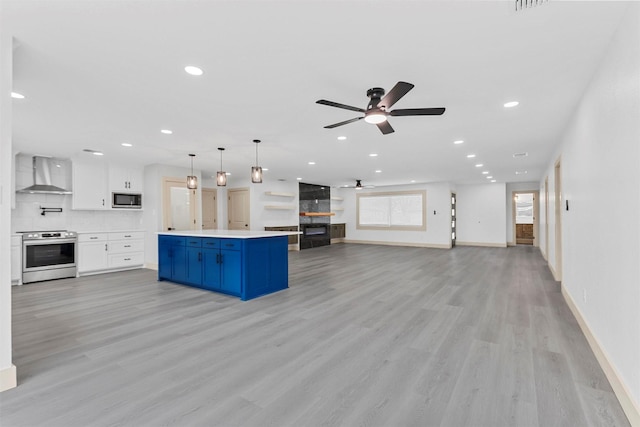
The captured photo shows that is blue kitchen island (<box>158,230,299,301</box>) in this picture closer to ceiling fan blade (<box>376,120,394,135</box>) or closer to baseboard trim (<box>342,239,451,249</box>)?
ceiling fan blade (<box>376,120,394,135</box>)

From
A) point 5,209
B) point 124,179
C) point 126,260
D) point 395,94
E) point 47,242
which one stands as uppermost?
point 395,94

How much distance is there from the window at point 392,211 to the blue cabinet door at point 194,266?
845cm

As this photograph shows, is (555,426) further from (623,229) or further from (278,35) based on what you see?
(278,35)

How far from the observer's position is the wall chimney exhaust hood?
5.98 metres

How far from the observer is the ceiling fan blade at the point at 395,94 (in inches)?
91.0

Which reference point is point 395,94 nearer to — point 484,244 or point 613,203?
point 613,203

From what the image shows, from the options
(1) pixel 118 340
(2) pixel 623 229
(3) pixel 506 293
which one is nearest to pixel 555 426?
(2) pixel 623 229

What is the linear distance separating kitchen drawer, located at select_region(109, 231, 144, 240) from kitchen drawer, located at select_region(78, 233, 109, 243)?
0.38 feet

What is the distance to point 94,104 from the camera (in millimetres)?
3314

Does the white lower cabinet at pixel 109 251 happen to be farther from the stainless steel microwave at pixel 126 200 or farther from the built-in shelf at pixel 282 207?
the built-in shelf at pixel 282 207

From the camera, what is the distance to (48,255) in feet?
19.2

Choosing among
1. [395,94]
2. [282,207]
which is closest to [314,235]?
[282,207]

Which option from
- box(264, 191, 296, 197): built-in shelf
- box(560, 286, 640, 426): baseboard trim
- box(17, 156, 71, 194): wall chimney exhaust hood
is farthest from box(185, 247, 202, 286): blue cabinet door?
box(560, 286, 640, 426): baseboard trim

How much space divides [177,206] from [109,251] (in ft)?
5.53
